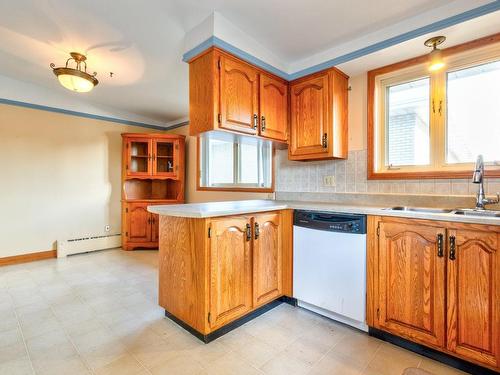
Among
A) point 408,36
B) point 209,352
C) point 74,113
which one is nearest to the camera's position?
point 209,352

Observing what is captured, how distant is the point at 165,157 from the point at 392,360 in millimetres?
4124

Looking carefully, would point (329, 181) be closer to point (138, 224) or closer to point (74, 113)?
point (138, 224)

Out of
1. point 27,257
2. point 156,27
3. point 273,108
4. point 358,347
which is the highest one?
point 156,27

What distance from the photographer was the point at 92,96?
379 centimetres

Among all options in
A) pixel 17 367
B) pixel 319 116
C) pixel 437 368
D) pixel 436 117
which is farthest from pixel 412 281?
pixel 17 367

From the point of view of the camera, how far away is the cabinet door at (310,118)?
2.35m

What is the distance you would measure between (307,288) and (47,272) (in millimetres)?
3159

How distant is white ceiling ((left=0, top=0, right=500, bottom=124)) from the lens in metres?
1.84

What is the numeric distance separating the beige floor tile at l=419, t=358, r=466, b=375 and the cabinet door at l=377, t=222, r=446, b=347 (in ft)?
0.37

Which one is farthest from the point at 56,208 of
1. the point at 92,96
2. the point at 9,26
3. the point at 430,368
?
the point at 430,368

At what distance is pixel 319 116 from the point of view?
2375 millimetres

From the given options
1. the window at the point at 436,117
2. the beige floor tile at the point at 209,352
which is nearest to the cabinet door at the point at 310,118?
the window at the point at 436,117

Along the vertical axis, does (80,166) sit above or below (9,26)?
below

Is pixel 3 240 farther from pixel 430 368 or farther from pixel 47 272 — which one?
pixel 430 368
